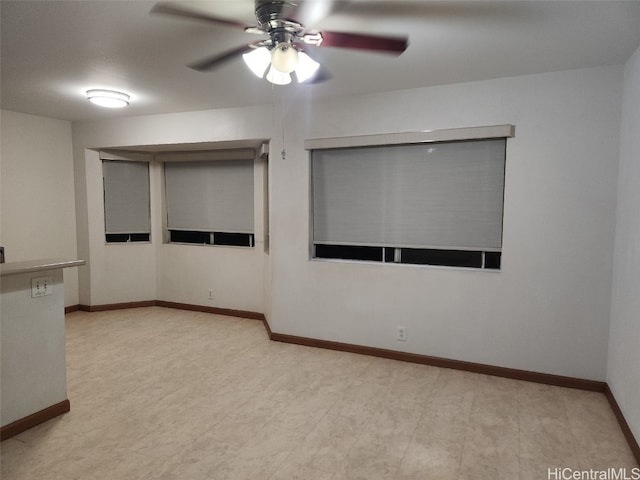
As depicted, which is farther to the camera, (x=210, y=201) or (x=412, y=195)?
(x=210, y=201)

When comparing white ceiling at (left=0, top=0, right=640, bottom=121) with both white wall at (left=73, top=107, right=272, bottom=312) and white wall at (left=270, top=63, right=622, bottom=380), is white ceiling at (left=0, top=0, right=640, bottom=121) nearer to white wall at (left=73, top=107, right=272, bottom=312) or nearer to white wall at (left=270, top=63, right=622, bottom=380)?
white wall at (left=270, top=63, right=622, bottom=380)

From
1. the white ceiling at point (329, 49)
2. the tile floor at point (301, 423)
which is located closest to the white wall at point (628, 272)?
the tile floor at point (301, 423)

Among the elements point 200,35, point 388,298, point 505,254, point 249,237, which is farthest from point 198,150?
point 505,254

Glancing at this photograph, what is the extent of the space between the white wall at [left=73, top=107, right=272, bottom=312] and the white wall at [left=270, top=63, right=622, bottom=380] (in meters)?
1.39

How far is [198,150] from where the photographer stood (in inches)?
193

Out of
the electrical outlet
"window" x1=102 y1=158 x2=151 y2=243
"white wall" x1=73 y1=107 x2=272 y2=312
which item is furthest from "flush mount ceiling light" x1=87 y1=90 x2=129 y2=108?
the electrical outlet

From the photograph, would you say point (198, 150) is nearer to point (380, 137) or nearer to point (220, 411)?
point (380, 137)

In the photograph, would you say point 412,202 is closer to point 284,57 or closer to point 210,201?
point 284,57

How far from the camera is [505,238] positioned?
3188mm

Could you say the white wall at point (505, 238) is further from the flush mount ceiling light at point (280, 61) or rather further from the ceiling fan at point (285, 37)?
the ceiling fan at point (285, 37)

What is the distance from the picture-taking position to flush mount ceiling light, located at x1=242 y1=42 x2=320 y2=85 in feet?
6.28

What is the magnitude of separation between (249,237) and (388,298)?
83.3 inches

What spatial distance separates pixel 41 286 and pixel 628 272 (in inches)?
147

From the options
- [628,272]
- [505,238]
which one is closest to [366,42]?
[505,238]
